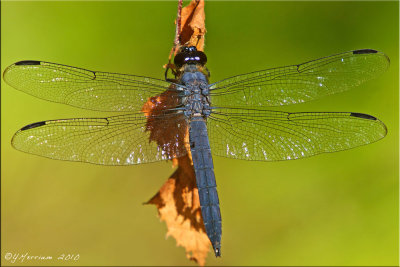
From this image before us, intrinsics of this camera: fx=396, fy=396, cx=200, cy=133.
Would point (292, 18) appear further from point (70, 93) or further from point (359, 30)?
point (70, 93)

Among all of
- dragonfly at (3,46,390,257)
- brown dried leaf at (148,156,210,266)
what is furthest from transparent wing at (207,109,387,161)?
brown dried leaf at (148,156,210,266)

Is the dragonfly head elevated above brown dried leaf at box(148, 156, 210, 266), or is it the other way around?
the dragonfly head

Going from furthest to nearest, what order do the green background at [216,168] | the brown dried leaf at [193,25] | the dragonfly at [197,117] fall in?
the green background at [216,168], the dragonfly at [197,117], the brown dried leaf at [193,25]

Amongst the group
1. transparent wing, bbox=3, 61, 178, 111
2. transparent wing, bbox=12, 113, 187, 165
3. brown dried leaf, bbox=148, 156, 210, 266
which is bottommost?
brown dried leaf, bbox=148, 156, 210, 266

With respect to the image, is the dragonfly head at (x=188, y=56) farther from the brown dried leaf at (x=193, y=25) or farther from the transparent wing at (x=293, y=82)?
the transparent wing at (x=293, y=82)

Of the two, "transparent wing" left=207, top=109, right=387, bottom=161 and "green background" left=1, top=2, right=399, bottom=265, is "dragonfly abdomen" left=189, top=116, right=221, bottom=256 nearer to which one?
"transparent wing" left=207, top=109, right=387, bottom=161

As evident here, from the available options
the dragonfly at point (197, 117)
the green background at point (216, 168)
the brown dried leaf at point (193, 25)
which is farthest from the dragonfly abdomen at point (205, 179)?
the green background at point (216, 168)
